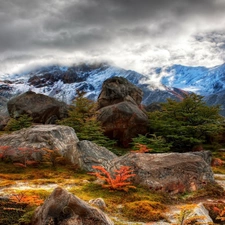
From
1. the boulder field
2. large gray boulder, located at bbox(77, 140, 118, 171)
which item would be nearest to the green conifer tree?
large gray boulder, located at bbox(77, 140, 118, 171)

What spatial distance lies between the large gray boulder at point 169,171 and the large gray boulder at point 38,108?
78.0ft

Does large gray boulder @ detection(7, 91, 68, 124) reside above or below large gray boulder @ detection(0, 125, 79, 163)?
above

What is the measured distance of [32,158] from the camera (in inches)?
697

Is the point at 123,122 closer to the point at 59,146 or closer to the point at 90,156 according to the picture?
the point at 59,146

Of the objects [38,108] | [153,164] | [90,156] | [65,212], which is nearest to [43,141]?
[90,156]

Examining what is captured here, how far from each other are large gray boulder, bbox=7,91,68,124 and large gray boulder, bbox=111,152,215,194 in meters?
23.8

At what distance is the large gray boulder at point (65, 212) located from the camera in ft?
20.7

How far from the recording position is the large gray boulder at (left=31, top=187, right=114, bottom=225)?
630 centimetres

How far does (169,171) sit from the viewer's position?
12.4 m

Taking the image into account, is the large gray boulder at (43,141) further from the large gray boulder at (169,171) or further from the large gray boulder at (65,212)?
the large gray boulder at (65,212)

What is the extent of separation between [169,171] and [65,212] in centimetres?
705

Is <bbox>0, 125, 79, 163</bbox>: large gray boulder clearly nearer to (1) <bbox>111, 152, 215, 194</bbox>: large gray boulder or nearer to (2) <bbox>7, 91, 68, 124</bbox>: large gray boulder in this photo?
(1) <bbox>111, 152, 215, 194</bbox>: large gray boulder

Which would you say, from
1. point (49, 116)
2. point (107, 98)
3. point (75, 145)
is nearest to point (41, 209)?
point (75, 145)

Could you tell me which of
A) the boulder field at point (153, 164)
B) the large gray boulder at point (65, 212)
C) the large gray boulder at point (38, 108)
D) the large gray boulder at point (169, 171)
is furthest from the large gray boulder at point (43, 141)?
the large gray boulder at point (38, 108)
